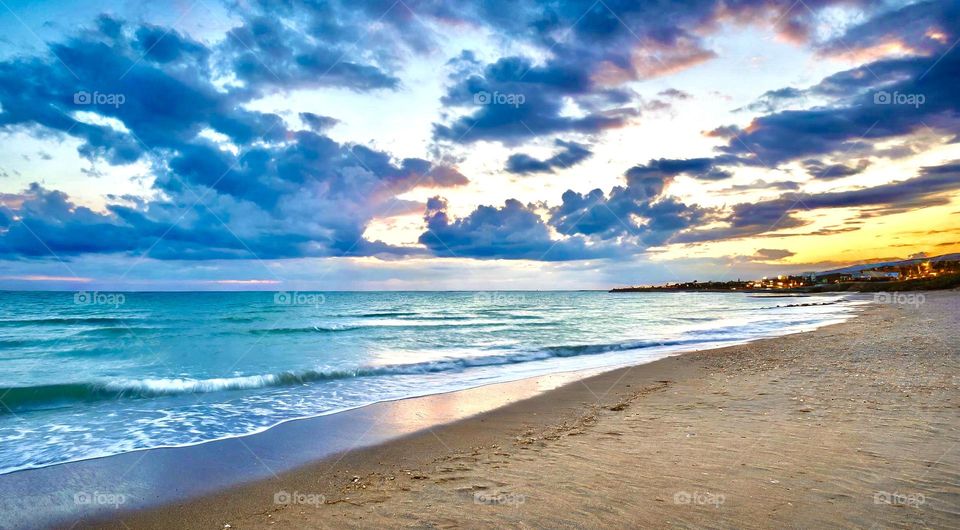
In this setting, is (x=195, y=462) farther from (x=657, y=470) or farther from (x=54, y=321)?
(x=54, y=321)

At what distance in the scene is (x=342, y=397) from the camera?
13.0 meters

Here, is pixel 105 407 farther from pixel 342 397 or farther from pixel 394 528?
pixel 394 528

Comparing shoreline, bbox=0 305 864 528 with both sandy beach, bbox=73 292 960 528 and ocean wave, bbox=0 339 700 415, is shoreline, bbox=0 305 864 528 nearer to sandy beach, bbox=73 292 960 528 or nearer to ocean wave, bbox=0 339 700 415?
sandy beach, bbox=73 292 960 528

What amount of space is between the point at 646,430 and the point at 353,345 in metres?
20.7

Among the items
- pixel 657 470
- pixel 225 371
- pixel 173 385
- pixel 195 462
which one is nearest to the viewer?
pixel 657 470

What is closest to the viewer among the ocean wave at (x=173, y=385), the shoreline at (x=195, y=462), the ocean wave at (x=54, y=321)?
the shoreline at (x=195, y=462)

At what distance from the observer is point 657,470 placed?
234 inches

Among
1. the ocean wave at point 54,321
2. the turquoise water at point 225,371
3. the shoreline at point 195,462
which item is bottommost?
the turquoise water at point 225,371

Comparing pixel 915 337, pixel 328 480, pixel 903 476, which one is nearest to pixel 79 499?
Result: pixel 328 480

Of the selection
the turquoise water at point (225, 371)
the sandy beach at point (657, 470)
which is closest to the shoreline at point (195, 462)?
the sandy beach at point (657, 470)

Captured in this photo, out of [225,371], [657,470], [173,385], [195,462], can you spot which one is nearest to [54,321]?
[225,371]

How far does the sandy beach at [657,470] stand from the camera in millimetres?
4730

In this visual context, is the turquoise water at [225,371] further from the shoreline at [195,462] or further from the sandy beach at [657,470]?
the sandy beach at [657,470]

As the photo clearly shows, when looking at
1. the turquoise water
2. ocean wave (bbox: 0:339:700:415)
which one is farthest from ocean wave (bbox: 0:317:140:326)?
ocean wave (bbox: 0:339:700:415)
